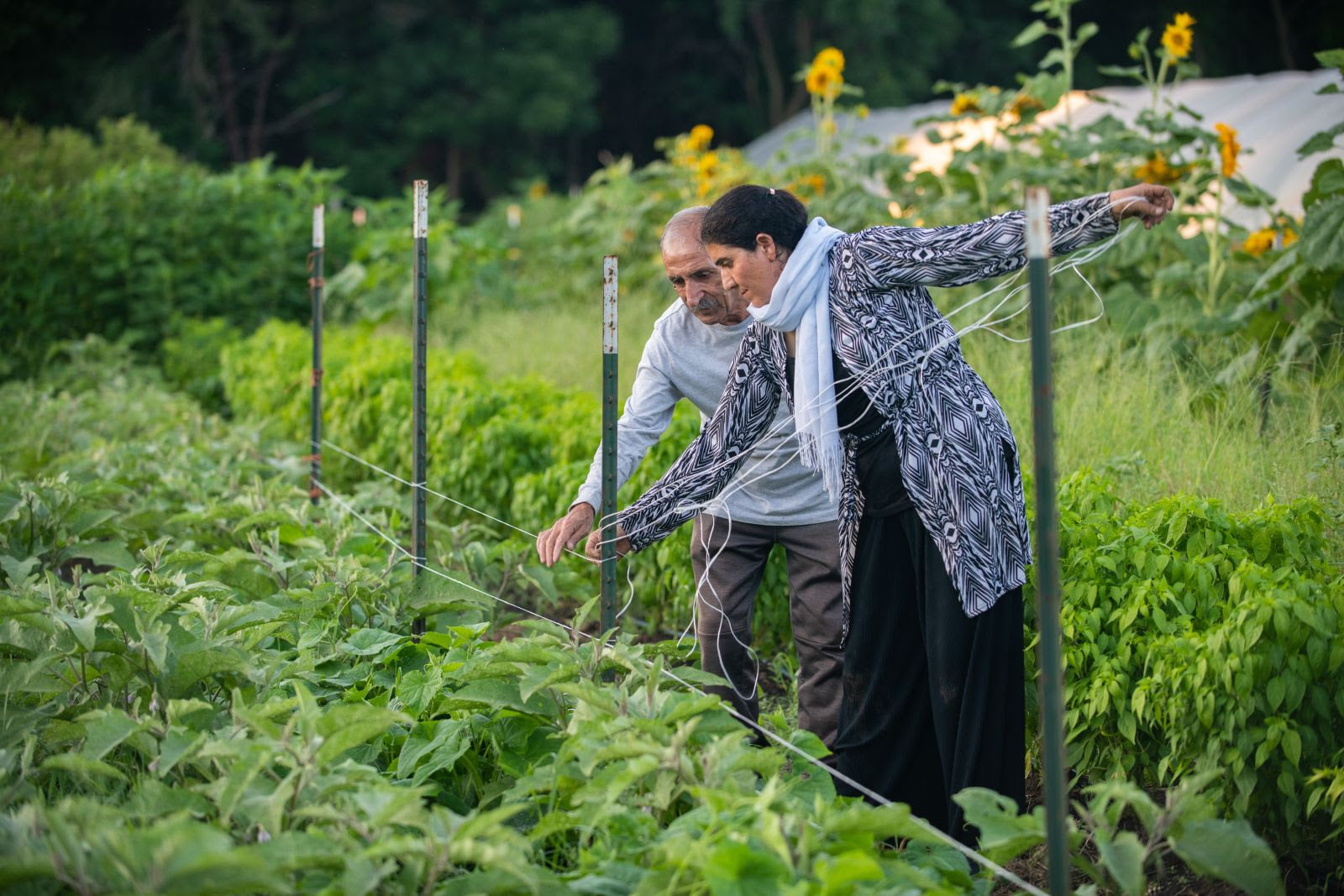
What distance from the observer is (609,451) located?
3369mm

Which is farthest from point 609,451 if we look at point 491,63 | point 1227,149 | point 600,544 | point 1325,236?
point 491,63

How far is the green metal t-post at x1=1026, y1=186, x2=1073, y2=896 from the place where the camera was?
81.1 inches

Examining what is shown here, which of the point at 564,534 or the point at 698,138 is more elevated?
the point at 698,138

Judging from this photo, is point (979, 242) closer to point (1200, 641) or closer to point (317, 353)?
point (1200, 641)

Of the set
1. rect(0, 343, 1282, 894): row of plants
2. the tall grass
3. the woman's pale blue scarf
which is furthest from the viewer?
the tall grass

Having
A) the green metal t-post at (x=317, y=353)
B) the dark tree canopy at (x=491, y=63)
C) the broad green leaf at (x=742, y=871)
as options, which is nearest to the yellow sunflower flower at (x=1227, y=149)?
the green metal t-post at (x=317, y=353)

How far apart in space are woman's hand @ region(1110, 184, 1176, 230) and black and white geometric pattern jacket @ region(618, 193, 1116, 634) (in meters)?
0.06

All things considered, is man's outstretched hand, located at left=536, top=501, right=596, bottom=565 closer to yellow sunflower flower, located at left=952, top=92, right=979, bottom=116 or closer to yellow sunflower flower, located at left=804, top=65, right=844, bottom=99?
yellow sunflower flower, located at left=952, top=92, right=979, bottom=116

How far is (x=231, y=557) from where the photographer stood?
3.80 metres

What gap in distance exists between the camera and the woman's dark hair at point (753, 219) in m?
2.92

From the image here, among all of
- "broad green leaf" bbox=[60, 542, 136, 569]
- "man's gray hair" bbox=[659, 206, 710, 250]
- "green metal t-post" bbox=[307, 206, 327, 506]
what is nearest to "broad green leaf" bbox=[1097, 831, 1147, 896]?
"man's gray hair" bbox=[659, 206, 710, 250]

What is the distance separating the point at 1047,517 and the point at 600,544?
4.81 ft

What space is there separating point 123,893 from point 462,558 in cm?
257

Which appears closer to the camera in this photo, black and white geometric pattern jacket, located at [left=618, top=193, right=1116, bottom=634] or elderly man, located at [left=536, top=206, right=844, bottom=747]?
black and white geometric pattern jacket, located at [left=618, top=193, right=1116, bottom=634]
